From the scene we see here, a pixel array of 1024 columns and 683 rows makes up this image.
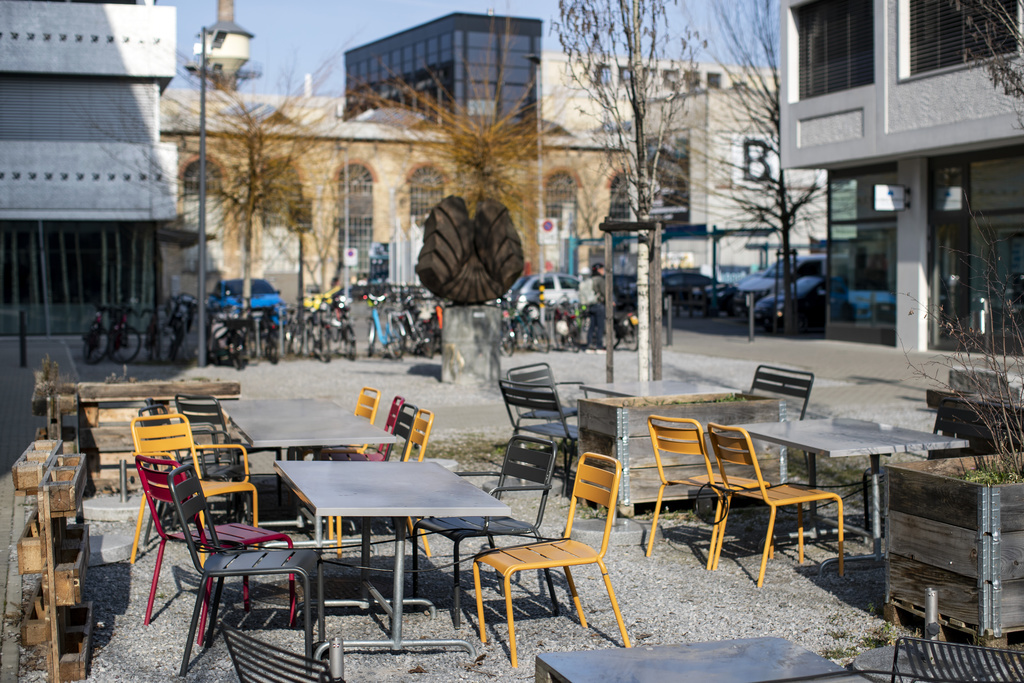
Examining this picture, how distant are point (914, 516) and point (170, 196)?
982 inches

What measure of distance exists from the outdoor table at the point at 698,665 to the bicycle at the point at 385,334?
54.1 feet

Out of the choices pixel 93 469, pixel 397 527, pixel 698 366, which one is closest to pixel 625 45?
pixel 93 469

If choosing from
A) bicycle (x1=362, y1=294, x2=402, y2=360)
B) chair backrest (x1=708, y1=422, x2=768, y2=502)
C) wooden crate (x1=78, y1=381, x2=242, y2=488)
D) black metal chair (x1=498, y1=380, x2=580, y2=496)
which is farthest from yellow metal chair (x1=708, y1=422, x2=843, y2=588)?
bicycle (x1=362, y1=294, x2=402, y2=360)

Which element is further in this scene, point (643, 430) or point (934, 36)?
point (934, 36)

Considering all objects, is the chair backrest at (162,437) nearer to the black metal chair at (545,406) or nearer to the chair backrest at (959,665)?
the black metal chair at (545,406)

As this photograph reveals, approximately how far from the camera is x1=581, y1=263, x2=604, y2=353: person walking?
65.4 ft

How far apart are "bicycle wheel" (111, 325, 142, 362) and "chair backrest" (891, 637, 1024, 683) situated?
17.5 meters

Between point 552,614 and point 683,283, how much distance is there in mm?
33406

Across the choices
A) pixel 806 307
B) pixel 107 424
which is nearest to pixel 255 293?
pixel 806 307

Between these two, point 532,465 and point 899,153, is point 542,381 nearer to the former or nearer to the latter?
point 532,465

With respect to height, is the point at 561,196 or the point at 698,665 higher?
the point at 561,196

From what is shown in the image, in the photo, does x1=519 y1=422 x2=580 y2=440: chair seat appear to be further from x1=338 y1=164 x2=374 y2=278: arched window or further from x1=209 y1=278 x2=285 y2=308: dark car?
x1=338 y1=164 x2=374 y2=278: arched window

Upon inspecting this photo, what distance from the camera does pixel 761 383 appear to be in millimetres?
8820

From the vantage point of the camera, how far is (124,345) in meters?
18.9
